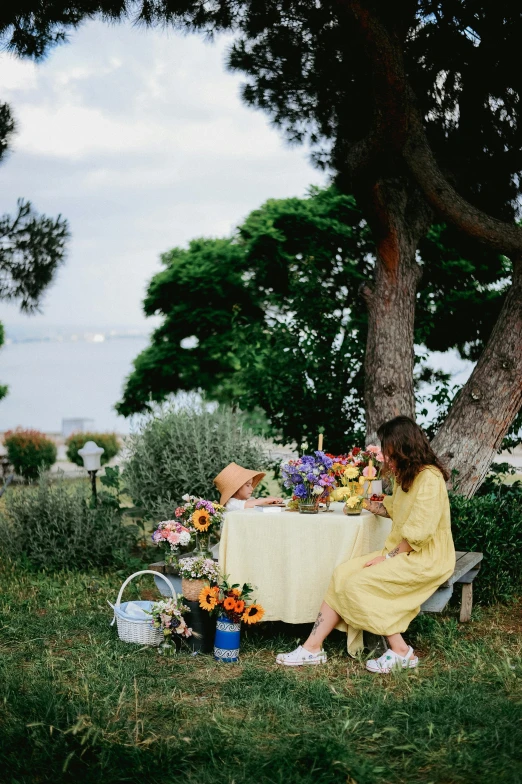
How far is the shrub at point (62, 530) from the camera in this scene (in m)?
7.03

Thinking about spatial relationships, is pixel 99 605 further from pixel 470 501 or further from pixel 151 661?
pixel 470 501

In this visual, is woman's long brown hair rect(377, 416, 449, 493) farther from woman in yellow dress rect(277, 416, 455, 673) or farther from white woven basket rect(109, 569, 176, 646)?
white woven basket rect(109, 569, 176, 646)

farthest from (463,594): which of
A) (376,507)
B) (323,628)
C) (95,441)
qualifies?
(95,441)

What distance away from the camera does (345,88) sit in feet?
24.6

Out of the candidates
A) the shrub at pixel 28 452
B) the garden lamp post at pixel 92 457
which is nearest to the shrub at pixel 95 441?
the shrub at pixel 28 452

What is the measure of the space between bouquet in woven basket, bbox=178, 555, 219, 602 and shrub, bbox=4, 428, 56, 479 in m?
10.8

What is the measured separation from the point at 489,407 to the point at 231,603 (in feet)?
9.43

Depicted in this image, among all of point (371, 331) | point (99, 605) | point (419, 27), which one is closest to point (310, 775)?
point (99, 605)

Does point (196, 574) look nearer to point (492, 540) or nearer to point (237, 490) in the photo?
point (237, 490)

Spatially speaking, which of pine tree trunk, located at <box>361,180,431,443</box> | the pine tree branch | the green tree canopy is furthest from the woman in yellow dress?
the green tree canopy

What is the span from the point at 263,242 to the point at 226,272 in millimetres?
2134

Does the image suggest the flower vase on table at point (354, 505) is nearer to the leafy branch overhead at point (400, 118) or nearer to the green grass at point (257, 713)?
the green grass at point (257, 713)

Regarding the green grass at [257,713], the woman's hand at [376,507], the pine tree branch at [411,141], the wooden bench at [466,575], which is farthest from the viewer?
the pine tree branch at [411,141]

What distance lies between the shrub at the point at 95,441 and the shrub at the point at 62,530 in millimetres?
8013
